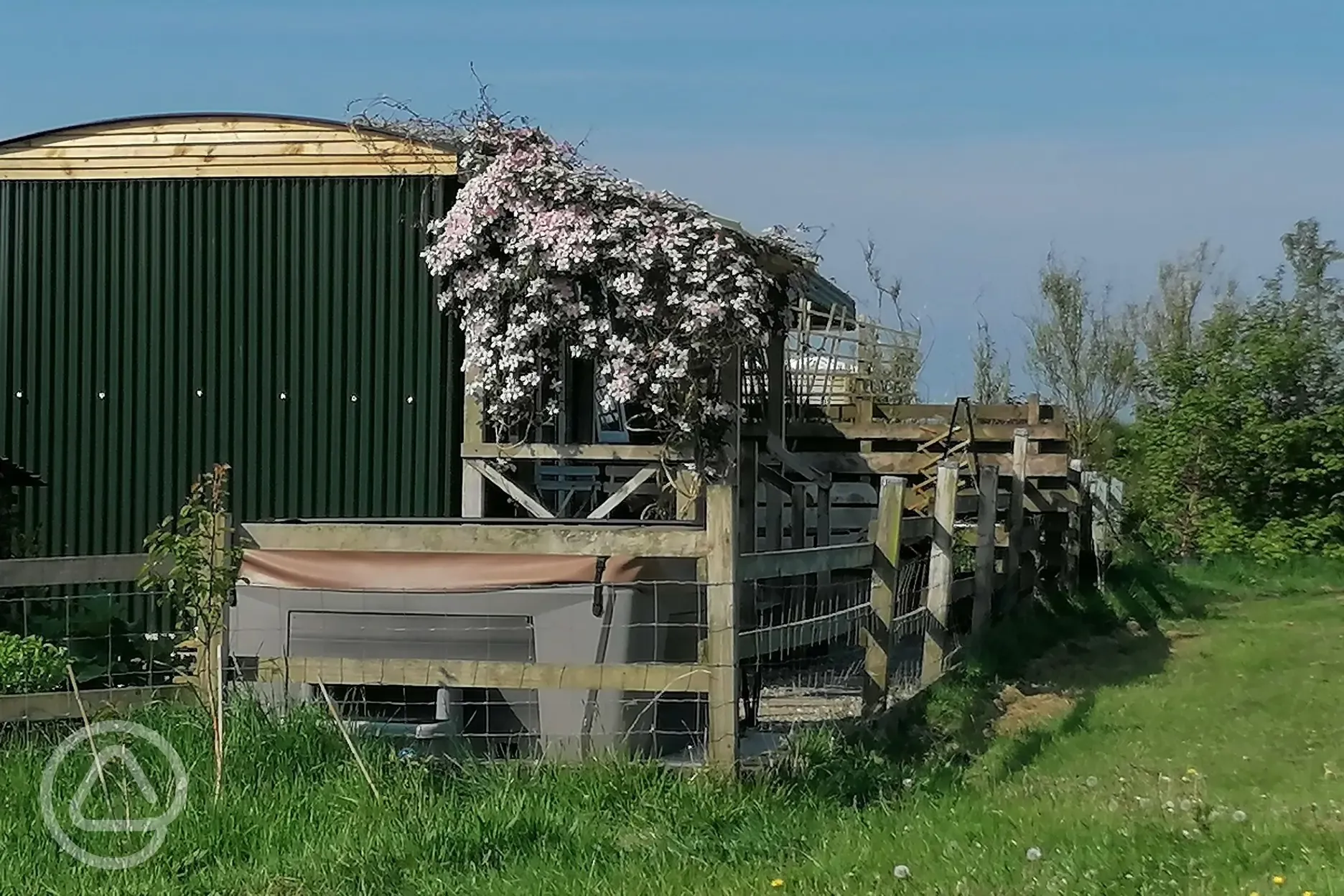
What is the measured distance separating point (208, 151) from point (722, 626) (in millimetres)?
7213

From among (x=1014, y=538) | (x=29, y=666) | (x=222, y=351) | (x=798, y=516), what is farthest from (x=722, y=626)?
(x=222, y=351)

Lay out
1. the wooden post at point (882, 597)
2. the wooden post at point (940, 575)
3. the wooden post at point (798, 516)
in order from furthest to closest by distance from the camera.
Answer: the wooden post at point (798, 516), the wooden post at point (940, 575), the wooden post at point (882, 597)

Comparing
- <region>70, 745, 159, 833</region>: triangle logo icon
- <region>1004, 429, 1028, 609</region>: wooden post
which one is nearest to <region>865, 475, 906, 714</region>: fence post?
<region>70, 745, 159, 833</region>: triangle logo icon

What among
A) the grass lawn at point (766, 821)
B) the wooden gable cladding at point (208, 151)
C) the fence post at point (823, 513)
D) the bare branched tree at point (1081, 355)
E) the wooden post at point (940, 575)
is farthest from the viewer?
the bare branched tree at point (1081, 355)

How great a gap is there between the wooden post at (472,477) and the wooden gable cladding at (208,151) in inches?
71.6

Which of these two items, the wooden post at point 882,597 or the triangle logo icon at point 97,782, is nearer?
the triangle logo icon at point 97,782

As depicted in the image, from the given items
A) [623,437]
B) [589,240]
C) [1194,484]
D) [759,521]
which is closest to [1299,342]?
[1194,484]

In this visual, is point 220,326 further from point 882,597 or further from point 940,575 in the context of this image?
point 882,597

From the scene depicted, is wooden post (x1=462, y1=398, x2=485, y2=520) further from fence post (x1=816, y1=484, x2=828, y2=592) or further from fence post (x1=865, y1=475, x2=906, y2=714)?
fence post (x1=865, y1=475, x2=906, y2=714)

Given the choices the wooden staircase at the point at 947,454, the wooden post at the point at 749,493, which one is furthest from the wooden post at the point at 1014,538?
the wooden post at the point at 749,493

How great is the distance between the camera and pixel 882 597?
7.48 meters

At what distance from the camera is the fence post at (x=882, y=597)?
7.43 meters

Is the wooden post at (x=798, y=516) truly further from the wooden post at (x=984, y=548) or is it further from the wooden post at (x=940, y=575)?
the wooden post at (x=940, y=575)

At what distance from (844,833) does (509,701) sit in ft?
5.47
